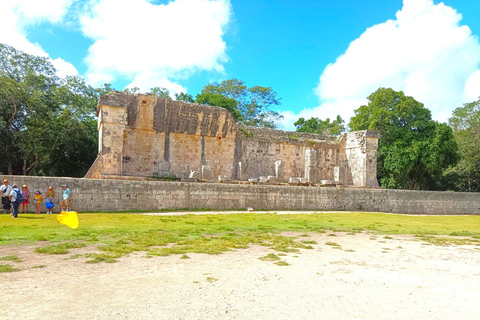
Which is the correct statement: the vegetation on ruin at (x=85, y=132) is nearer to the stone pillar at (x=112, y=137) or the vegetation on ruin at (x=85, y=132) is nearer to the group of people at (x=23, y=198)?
the stone pillar at (x=112, y=137)

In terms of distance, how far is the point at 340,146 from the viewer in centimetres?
2406

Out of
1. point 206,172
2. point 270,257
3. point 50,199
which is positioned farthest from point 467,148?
point 50,199

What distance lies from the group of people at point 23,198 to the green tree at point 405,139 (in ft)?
74.1

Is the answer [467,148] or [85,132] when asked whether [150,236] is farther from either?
[467,148]

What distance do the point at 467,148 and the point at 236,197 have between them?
25.4 metres

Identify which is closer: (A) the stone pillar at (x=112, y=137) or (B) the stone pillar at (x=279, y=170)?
(A) the stone pillar at (x=112, y=137)

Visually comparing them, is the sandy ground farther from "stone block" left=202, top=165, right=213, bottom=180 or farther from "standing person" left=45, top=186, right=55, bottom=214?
"stone block" left=202, top=165, right=213, bottom=180

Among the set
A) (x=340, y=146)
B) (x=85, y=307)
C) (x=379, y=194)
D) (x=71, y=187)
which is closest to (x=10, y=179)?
(x=71, y=187)

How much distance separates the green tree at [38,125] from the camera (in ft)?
71.2

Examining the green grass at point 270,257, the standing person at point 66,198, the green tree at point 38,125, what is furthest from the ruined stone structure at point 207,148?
the green grass at point 270,257

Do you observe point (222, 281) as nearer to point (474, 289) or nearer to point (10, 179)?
point (474, 289)

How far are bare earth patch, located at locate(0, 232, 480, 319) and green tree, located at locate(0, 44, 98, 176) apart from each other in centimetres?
1818

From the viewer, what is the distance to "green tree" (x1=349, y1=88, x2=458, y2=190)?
2578 centimetres

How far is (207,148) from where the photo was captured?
795 inches
